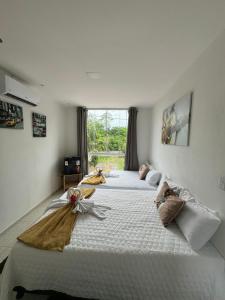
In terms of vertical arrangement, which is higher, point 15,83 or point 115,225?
point 15,83

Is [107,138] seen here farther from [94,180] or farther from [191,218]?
[191,218]

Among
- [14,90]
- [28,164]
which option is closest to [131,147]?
[28,164]

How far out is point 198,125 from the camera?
6.02 ft

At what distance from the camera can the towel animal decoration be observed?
4.72ft

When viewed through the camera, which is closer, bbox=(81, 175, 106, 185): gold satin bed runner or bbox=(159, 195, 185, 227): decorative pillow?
bbox=(159, 195, 185, 227): decorative pillow

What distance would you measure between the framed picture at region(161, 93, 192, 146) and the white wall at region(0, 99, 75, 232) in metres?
2.50

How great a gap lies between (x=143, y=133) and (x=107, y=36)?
140 inches

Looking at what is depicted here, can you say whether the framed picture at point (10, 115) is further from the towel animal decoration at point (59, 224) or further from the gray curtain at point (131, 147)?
the gray curtain at point (131, 147)

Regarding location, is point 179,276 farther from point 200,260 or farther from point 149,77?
point 149,77

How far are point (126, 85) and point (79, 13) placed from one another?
1.71 m

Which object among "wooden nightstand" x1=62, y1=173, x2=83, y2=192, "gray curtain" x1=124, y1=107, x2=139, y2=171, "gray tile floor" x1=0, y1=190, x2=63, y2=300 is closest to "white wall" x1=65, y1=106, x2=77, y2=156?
"wooden nightstand" x1=62, y1=173, x2=83, y2=192

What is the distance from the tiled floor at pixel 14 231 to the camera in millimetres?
2109

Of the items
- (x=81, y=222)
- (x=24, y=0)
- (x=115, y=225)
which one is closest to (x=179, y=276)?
(x=115, y=225)

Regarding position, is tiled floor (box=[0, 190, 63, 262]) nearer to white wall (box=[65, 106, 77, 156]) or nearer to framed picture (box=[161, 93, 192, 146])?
white wall (box=[65, 106, 77, 156])
